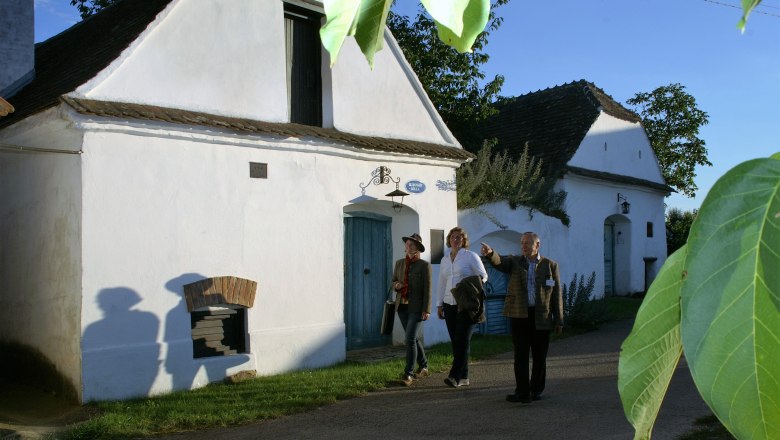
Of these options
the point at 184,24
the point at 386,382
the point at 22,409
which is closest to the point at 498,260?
the point at 386,382

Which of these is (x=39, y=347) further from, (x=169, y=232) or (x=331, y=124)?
(x=331, y=124)

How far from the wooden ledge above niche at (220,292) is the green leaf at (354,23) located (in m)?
8.00

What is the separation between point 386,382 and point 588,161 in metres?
9.76

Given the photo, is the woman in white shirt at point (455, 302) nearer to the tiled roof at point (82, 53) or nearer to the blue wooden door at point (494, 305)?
the blue wooden door at point (494, 305)

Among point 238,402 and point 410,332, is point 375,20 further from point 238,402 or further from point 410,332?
point 410,332

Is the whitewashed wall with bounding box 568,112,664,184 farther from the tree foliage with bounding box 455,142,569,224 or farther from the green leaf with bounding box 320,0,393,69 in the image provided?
the green leaf with bounding box 320,0,393,69

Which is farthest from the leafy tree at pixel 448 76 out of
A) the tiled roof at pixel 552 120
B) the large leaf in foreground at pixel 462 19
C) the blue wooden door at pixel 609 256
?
the large leaf in foreground at pixel 462 19

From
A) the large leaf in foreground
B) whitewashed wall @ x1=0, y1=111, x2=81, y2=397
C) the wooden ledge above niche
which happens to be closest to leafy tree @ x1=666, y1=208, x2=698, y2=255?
the wooden ledge above niche

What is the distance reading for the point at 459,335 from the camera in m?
8.09

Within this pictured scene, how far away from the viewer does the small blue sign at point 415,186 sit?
35.4 feet

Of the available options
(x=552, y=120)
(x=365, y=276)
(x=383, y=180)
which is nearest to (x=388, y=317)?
(x=365, y=276)

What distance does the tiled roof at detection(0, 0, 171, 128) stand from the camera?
8.02 meters

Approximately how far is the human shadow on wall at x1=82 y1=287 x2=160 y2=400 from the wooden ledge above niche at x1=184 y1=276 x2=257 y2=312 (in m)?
0.50

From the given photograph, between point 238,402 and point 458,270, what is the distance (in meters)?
2.79
